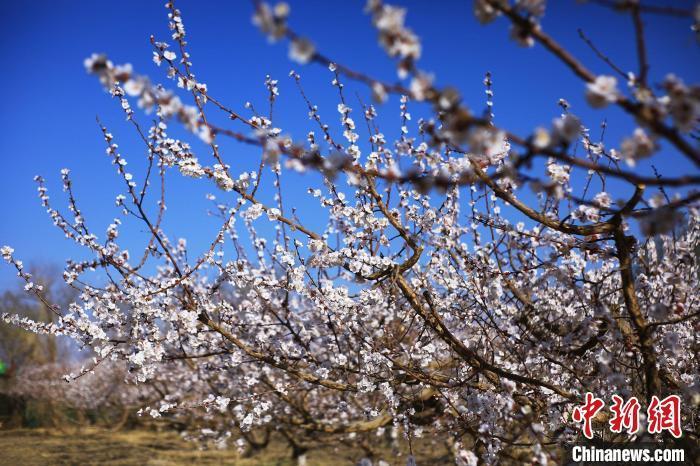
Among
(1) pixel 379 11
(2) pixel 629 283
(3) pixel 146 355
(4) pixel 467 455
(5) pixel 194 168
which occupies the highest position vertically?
(5) pixel 194 168

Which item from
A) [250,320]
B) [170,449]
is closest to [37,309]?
[170,449]

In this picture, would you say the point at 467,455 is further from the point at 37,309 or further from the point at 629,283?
the point at 37,309

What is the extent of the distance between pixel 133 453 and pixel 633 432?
13581 millimetres

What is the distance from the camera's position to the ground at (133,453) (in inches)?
404

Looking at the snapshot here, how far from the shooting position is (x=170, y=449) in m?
13.6

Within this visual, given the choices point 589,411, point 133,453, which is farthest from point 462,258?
point 133,453

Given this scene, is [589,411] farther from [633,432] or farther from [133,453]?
[133,453]

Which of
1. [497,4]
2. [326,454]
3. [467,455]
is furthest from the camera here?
[326,454]

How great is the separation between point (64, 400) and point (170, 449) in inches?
378

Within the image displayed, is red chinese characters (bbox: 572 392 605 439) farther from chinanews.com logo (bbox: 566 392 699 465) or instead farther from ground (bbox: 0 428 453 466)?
ground (bbox: 0 428 453 466)

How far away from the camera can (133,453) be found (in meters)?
12.7

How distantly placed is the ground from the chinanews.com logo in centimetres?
529

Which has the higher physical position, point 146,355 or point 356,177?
point 356,177

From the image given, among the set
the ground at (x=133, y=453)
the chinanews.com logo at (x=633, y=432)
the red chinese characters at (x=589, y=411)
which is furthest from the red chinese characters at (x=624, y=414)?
the ground at (x=133, y=453)
